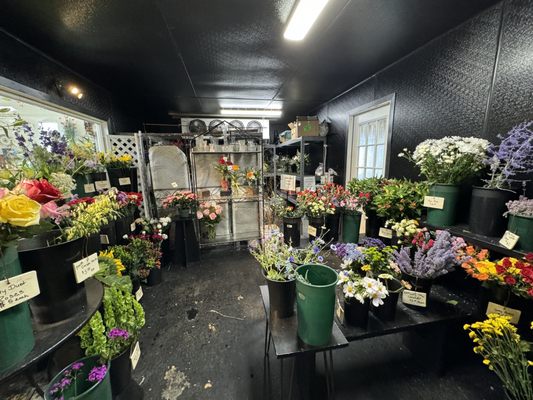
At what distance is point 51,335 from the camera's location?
0.60 m

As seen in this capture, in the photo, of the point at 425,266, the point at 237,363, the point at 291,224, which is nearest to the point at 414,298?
the point at 425,266

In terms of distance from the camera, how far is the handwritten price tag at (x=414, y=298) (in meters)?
1.07

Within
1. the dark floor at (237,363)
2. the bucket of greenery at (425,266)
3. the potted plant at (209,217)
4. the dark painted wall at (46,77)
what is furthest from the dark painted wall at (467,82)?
the dark painted wall at (46,77)

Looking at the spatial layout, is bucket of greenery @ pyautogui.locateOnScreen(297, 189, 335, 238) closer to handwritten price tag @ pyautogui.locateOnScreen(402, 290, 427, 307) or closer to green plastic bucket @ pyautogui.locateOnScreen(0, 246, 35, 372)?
handwritten price tag @ pyautogui.locateOnScreen(402, 290, 427, 307)

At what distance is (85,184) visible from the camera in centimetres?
187

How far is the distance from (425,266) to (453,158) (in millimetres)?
715

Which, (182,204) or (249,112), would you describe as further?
(249,112)

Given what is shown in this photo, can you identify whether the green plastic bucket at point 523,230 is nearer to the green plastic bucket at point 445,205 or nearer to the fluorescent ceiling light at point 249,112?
the green plastic bucket at point 445,205

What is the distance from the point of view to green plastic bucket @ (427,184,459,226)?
1.33 meters

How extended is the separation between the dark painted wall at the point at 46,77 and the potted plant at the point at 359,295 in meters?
2.67

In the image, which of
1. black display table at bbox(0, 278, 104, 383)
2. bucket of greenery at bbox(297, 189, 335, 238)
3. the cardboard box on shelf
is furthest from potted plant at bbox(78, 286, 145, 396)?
the cardboard box on shelf

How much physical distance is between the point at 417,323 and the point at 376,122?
2486 mm

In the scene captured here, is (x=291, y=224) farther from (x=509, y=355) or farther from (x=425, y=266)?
(x=509, y=355)

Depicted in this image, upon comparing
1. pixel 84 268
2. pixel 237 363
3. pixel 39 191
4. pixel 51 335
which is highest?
pixel 39 191
